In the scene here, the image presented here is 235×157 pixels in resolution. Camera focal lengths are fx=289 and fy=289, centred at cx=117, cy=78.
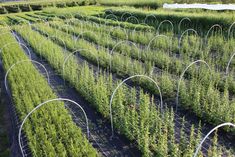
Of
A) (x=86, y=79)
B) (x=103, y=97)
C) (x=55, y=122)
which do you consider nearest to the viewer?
(x=55, y=122)

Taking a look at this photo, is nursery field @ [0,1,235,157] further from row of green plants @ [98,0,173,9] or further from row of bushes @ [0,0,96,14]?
row of bushes @ [0,0,96,14]

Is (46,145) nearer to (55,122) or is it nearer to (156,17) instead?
(55,122)

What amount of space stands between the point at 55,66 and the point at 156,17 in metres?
9.91

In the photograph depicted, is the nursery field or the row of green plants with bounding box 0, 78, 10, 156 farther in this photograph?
the row of green plants with bounding box 0, 78, 10, 156

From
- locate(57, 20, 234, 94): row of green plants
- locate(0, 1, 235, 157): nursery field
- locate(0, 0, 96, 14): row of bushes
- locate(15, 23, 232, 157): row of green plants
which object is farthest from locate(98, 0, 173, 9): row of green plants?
locate(15, 23, 232, 157): row of green plants

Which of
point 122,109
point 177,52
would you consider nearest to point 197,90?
point 122,109

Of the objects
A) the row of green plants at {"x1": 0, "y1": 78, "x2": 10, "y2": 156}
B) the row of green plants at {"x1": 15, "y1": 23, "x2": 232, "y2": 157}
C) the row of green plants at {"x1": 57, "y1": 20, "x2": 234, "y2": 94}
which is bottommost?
the row of green plants at {"x1": 0, "y1": 78, "x2": 10, "y2": 156}

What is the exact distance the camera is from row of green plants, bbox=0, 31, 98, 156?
5.05m

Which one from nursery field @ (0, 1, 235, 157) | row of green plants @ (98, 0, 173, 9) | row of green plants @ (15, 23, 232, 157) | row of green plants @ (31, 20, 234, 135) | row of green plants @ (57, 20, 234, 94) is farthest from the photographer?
row of green plants @ (98, 0, 173, 9)

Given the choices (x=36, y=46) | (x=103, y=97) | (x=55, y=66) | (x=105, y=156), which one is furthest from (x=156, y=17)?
(x=105, y=156)

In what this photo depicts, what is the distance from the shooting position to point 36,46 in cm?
1304

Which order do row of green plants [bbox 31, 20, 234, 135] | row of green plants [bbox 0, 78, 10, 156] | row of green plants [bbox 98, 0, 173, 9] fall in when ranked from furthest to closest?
1. row of green plants [bbox 98, 0, 173, 9]
2. row of green plants [bbox 31, 20, 234, 135]
3. row of green plants [bbox 0, 78, 10, 156]

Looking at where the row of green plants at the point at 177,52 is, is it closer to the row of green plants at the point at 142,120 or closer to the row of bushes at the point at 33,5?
the row of green plants at the point at 142,120

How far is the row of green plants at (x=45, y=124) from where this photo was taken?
5055 mm
